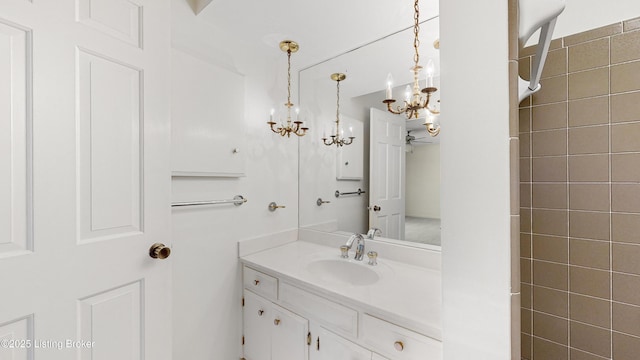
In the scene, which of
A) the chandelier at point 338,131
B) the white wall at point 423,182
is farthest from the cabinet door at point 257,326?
the chandelier at point 338,131

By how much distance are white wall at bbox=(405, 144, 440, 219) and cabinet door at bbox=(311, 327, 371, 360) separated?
0.77m

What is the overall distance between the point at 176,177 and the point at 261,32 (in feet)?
3.26

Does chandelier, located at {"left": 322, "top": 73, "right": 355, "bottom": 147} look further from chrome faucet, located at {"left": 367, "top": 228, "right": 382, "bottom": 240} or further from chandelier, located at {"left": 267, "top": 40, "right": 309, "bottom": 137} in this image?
chrome faucet, located at {"left": 367, "top": 228, "right": 382, "bottom": 240}

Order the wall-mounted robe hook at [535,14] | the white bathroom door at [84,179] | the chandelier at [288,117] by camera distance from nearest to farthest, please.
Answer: the wall-mounted robe hook at [535,14], the white bathroom door at [84,179], the chandelier at [288,117]

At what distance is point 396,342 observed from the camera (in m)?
0.90

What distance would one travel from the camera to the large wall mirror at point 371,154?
4.61 ft

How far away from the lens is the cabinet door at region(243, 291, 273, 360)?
1.40 meters

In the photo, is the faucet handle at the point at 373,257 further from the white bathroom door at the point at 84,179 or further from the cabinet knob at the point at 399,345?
the white bathroom door at the point at 84,179

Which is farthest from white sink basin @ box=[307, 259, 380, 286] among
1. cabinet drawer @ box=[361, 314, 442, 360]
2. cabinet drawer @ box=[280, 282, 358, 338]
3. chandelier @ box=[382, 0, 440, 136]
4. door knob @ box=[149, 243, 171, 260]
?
chandelier @ box=[382, 0, 440, 136]

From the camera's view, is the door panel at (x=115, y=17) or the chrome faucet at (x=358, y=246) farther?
the chrome faucet at (x=358, y=246)

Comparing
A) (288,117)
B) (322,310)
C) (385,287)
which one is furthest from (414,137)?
(322,310)

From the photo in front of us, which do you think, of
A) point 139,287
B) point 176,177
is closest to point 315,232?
point 176,177

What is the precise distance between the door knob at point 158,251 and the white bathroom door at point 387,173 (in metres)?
1.17

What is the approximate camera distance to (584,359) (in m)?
1.07
